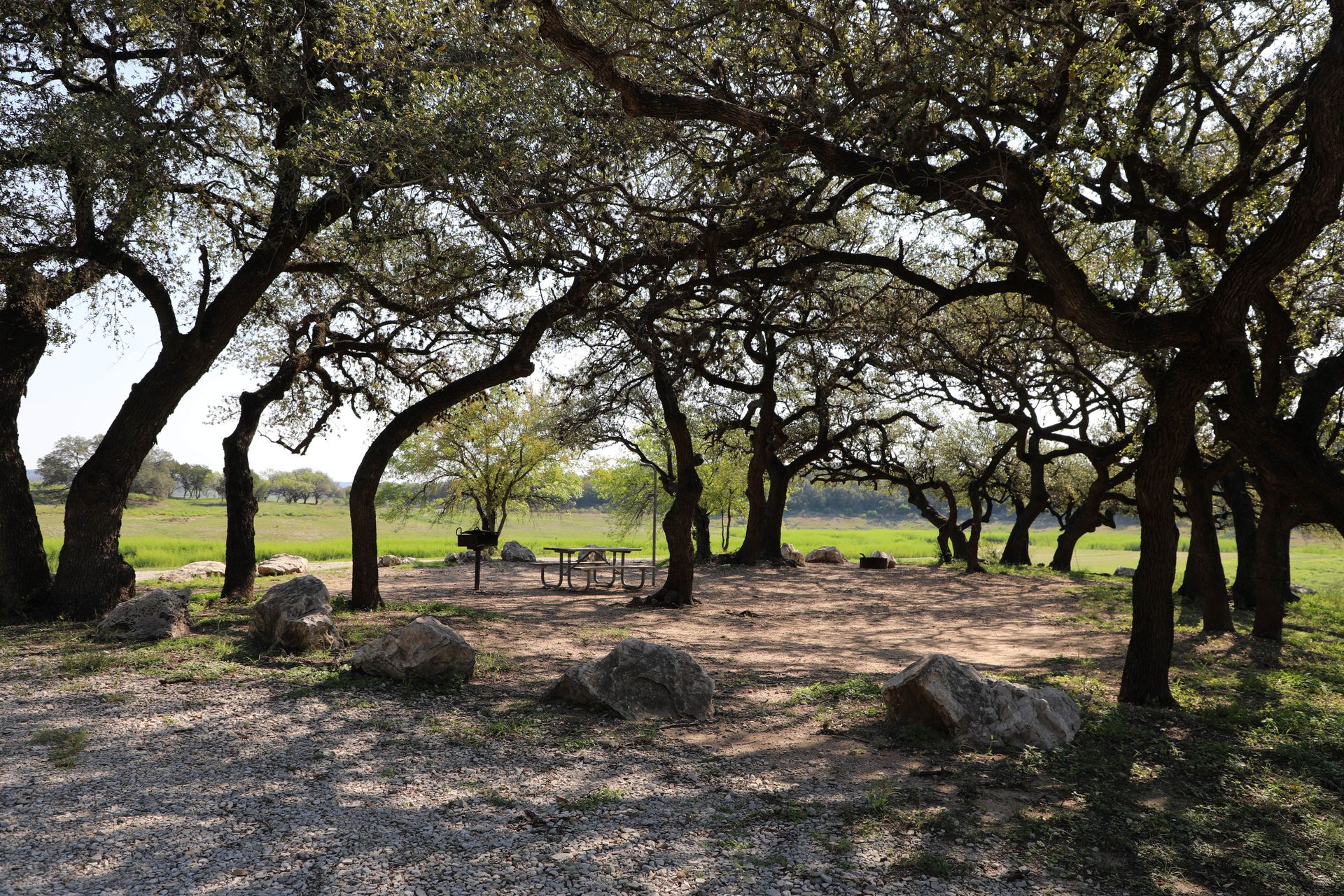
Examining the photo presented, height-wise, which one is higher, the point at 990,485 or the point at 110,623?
the point at 990,485

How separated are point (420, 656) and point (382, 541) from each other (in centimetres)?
4130

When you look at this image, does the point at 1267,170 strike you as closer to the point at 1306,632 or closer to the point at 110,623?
the point at 1306,632

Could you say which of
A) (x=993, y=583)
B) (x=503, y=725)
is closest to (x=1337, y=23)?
(x=503, y=725)

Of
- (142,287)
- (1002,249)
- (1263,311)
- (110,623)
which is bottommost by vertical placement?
(110,623)

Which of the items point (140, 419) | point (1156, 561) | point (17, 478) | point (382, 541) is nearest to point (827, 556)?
point (1156, 561)

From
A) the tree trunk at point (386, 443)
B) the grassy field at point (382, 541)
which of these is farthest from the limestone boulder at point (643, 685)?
the grassy field at point (382, 541)

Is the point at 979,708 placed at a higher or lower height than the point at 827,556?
higher

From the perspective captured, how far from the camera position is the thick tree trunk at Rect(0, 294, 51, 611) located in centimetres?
1023

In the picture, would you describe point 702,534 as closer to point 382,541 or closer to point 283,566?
point 283,566

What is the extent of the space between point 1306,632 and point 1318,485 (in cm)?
844

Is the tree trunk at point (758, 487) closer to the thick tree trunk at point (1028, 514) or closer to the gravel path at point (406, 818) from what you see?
the thick tree trunk at point (1028, 514)

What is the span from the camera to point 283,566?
67.1 feet

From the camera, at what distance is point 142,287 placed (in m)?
10.5

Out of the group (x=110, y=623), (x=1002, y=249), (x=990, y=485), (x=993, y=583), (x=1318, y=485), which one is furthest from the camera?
(x=990, y=485)
